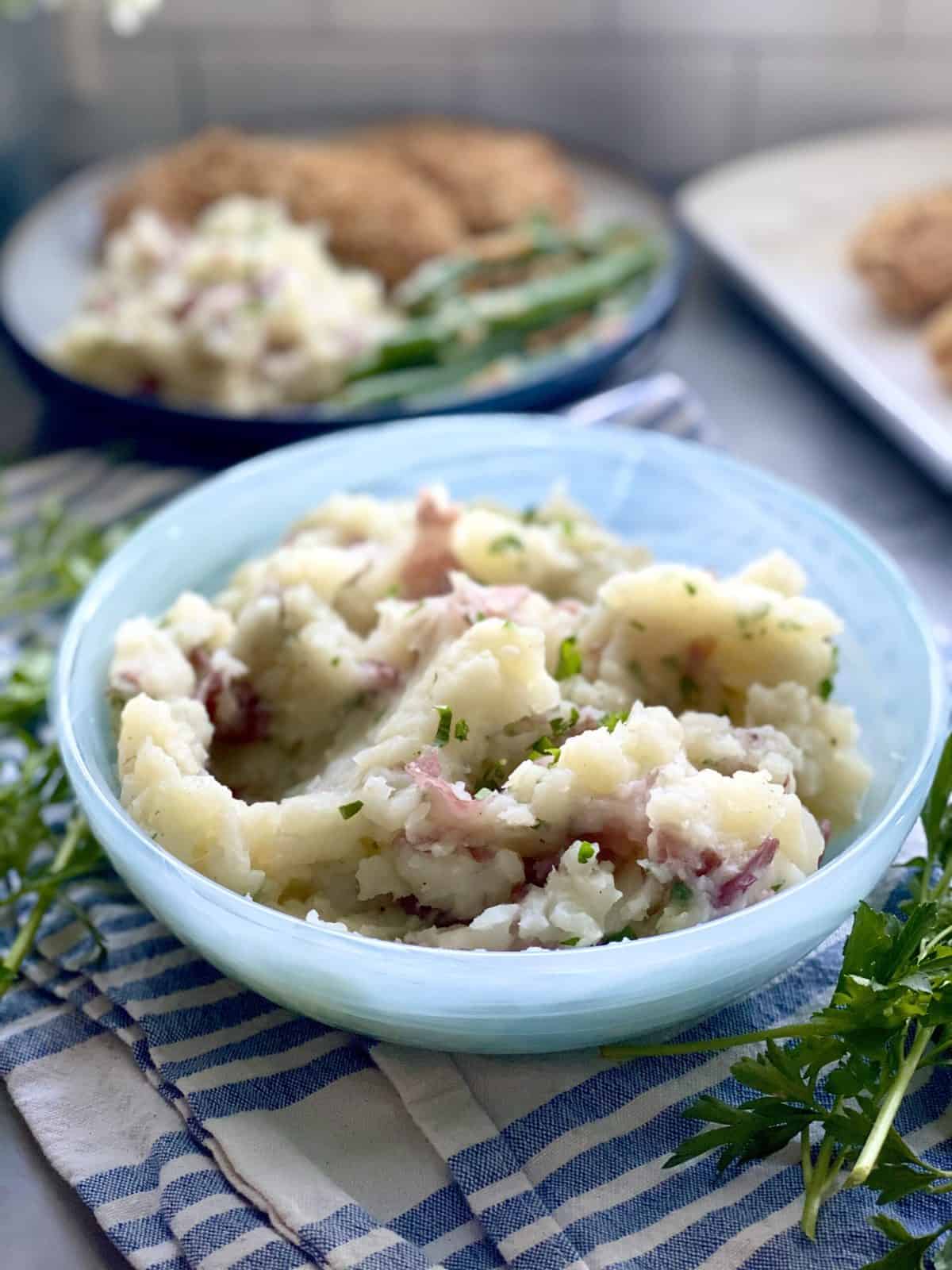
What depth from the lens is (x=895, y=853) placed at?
1271 mm

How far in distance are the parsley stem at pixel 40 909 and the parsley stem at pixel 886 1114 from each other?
30.5 inches

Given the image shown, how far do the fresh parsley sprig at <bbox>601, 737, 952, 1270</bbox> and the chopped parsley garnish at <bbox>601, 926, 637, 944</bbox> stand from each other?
10 cm

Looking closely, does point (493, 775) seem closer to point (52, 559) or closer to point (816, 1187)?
point (816, 1187)

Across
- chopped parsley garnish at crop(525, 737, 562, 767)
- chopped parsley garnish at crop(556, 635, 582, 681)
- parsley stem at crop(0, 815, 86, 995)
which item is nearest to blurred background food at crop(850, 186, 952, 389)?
chopped parsley garnish at crop(556, 635, 582, 681)

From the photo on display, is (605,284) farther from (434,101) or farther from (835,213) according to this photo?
(434,101)

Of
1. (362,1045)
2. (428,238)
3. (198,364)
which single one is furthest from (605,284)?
A: (362,1045)

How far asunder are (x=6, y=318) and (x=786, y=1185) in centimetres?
192

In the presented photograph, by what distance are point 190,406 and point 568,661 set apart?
1080 mm

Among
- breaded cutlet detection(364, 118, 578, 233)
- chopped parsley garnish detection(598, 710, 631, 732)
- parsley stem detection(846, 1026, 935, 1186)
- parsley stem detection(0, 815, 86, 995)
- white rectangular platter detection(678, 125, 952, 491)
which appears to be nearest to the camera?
parsley stem detection(846, 1026, 935, 1186)

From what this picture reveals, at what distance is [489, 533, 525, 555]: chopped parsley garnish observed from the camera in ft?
5.04

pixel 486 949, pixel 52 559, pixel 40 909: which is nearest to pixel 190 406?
pixel 52 559

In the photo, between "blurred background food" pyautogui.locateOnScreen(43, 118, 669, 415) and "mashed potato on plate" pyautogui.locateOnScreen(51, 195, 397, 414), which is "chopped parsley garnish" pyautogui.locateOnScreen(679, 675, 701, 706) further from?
"mashed potato on plate" pyautogui.locateOnScreen(51, 195, 397, 414)

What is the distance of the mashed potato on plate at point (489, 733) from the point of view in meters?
1.19

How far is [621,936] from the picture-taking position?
1180mm
